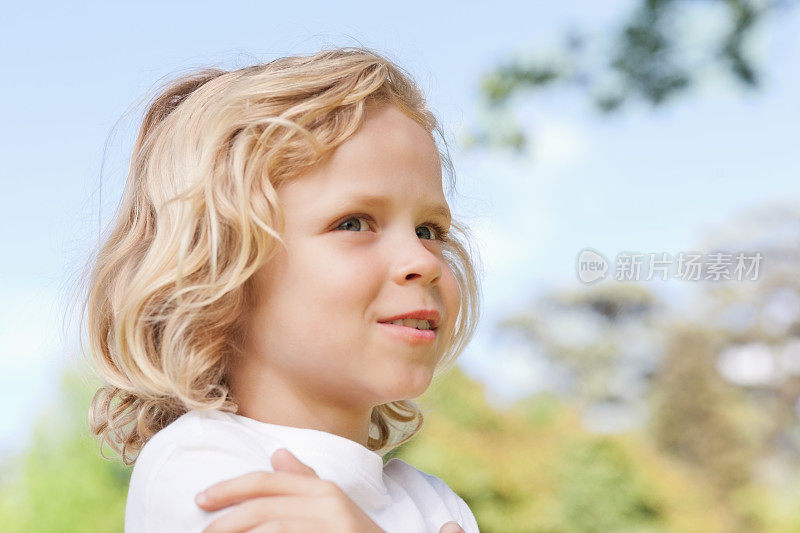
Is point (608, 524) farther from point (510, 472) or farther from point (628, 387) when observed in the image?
point (628, 387)

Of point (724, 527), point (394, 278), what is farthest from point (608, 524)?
point (394, 278)

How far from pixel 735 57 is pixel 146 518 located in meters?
4.00

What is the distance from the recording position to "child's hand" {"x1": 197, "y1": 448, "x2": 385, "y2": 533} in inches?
32.9

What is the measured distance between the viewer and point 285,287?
3.36ft

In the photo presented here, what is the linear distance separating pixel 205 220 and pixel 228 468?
0.29 meters

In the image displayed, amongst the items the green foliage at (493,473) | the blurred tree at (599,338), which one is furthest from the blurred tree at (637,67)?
the blurred tree at (599,338)

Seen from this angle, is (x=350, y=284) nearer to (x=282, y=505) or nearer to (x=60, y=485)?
(x=282, y=505)

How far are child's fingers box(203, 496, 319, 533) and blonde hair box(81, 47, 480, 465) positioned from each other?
20 centimetres

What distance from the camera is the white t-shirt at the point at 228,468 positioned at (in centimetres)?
91

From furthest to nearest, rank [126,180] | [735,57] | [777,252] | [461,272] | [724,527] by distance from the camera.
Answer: [777,252] < [724,527] < [735,57] < [461,272] < [126,180]

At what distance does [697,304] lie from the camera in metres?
10.5

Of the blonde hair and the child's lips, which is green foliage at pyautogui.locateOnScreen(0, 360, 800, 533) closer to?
the blonde hair

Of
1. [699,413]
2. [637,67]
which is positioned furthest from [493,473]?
[699,413]

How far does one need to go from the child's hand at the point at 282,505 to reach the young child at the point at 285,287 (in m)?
0.04
